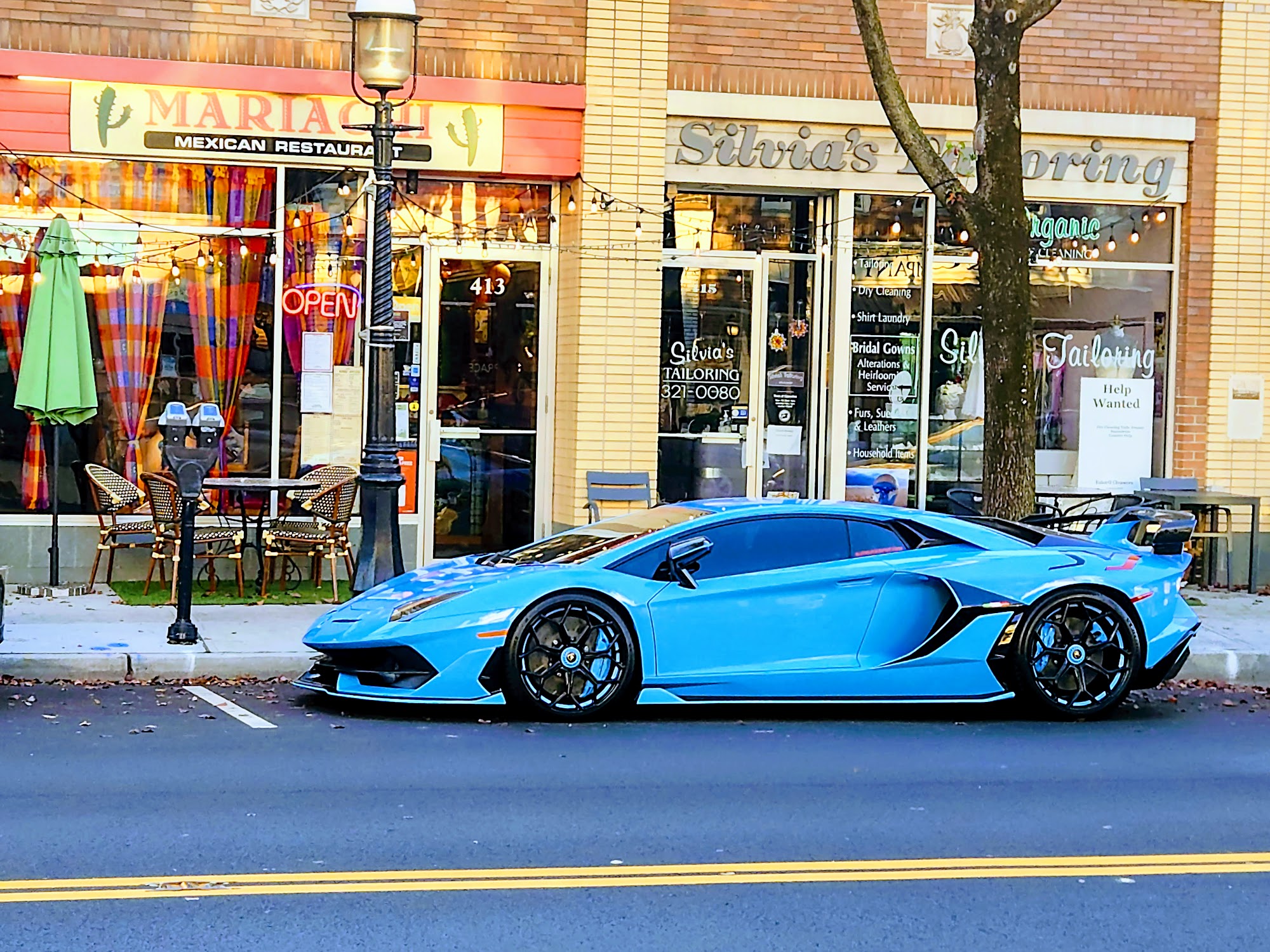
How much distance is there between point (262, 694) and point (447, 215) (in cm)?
596

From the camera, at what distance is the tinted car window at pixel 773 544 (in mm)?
9430

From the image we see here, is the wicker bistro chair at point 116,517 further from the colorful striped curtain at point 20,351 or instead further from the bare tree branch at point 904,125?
the bare tree branch at point 904,125

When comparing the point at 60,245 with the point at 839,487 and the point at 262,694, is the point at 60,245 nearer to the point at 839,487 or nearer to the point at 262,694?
the point at 262,694

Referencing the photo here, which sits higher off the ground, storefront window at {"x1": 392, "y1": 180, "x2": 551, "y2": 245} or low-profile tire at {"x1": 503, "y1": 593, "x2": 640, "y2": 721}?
storefront window at {"x1": 392, "y1": 180, "x2": 551, "y2": 245}

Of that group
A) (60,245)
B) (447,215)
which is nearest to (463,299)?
(447,215)

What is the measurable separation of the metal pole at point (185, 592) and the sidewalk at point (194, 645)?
8cm

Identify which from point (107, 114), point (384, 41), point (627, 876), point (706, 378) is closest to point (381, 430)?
point (384, 41)

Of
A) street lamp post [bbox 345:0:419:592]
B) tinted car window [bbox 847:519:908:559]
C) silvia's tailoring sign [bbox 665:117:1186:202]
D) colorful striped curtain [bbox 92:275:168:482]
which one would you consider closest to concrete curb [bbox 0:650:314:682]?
street lamp post [bbox 345:0:419:592]

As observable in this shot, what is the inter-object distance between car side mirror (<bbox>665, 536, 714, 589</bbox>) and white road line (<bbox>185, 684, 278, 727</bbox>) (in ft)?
7.53

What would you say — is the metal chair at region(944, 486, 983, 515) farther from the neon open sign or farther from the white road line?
the white road line

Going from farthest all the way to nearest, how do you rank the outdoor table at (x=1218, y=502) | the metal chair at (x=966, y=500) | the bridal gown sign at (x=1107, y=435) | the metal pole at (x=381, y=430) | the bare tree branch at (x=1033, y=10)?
the bridal gown sign at (x=1107, y=435) < the outdoor table at (x=1218, y=502) < the metal chair at (x=966, y=500) < the bare tree branch at (x=1033, y=10) < the metal pole at (x=381, y=430)

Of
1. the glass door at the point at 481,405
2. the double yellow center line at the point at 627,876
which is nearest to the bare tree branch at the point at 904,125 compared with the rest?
the glass door at the point at 481,405

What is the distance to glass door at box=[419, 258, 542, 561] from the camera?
14.7 meters

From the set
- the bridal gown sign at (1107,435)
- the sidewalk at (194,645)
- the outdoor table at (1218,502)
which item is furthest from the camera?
the bridal gown sign at (1107,435)
